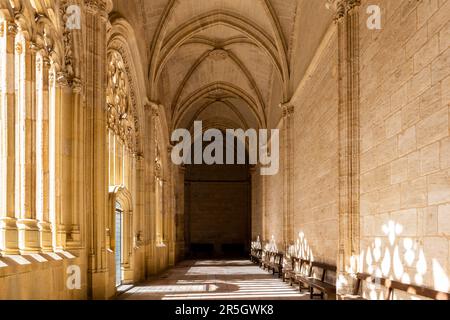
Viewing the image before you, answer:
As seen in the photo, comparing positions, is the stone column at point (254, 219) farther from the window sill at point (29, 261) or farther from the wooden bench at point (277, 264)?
the window sill at point (29, 261)

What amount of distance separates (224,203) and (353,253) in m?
25.0

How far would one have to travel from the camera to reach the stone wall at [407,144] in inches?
198

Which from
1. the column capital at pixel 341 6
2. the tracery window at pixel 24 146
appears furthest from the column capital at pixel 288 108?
the tracery window at pixel 24 146

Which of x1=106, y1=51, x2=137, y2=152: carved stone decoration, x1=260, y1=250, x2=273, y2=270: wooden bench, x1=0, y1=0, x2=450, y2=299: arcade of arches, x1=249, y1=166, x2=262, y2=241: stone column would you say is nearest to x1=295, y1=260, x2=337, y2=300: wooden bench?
x1=0, y1=0, x2=450, y2=299: arcade of arches

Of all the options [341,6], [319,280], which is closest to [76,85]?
[341,6]

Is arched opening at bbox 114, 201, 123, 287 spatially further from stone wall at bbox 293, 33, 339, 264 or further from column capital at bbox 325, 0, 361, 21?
column capital at bbox 325, 0, 361, 21

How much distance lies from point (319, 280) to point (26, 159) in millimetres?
6776

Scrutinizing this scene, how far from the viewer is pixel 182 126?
26.6 metres

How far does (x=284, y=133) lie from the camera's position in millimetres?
16297

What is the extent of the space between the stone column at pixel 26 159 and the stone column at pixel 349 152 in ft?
16.2

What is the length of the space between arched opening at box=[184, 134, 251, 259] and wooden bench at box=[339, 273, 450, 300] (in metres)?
24.5

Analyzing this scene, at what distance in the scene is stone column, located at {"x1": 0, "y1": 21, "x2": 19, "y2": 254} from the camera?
5699 millimetres
